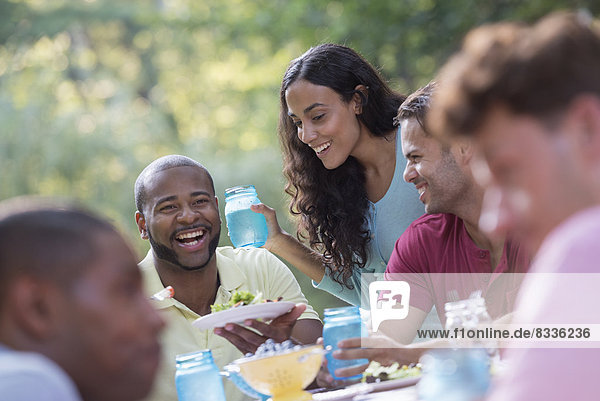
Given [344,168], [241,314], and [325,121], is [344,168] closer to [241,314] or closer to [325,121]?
[325,121]

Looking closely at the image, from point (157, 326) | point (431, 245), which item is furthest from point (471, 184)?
point (157, 326)

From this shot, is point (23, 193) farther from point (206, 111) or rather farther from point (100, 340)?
point (100, 340)

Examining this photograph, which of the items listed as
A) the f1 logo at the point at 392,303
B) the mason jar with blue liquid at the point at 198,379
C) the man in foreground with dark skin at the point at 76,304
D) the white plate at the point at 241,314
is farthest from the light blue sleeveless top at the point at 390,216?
the man in foreground with dark skin at the point at 76,304

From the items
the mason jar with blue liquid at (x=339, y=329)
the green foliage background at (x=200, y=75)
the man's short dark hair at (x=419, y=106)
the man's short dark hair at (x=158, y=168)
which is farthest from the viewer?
the green foliage background at (x=200, y=75)

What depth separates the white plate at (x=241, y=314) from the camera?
8.38ft

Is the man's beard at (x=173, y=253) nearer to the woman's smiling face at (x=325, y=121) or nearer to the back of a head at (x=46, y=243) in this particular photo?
the woman's smiling face at (x=325, y=121)

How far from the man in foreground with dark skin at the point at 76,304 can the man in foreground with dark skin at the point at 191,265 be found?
1922 millimetres

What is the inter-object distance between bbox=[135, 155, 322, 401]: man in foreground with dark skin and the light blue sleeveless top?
0.49 meters

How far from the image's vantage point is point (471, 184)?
3.17 meters

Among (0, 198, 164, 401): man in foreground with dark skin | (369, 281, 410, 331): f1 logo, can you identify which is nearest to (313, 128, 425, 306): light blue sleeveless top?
(369, 281, 410, 331): f1 logo

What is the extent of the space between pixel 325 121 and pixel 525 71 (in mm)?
2650

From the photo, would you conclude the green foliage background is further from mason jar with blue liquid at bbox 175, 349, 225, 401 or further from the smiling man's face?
mason jar with blue liquid at bbox 175, 349, 225, 401

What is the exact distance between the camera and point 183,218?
11.5 ft

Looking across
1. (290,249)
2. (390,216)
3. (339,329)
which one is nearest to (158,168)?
(290,249)
